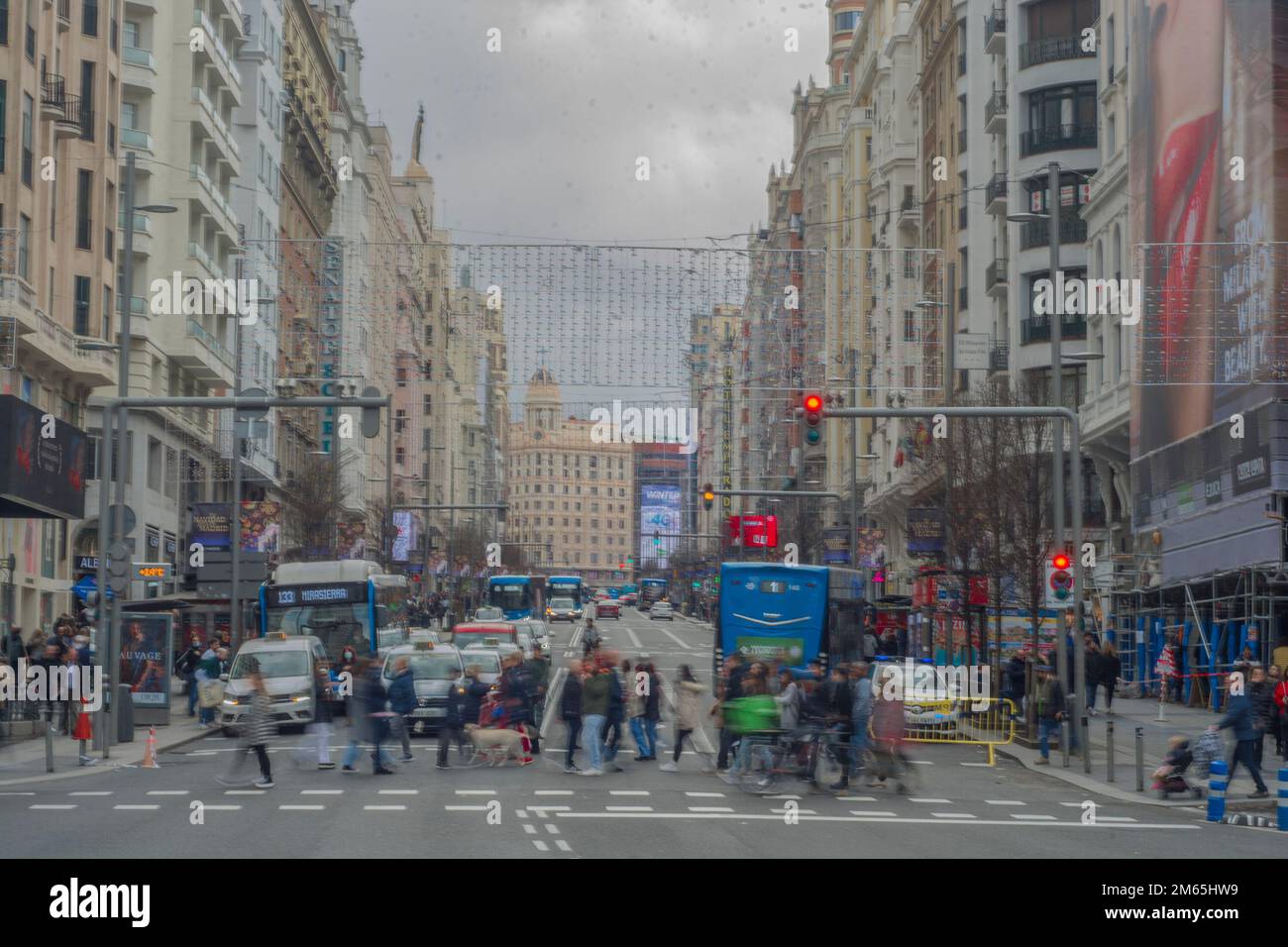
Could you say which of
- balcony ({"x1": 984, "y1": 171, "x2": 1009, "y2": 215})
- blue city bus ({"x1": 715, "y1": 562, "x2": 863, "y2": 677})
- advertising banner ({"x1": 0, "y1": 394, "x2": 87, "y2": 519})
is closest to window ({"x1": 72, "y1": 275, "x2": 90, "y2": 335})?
advertising banner ({"x1": 0, "y1": 394, "x2": 87, "y2": 519})

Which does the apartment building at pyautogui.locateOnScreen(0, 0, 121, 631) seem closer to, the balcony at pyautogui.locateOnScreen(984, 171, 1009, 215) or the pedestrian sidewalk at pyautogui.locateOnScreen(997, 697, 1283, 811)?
the pedestrian sidewalk at pyautogui.locateOnScreen(997, 697, 1283, 811)

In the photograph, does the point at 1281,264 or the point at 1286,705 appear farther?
the point at 1281,264

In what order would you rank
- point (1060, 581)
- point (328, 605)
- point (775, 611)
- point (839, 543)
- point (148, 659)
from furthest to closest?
point (839, 543), point (328, 605), point (775, 611), point (148, 659), point (1060, 581)

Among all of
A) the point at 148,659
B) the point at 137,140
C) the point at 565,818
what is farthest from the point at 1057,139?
the point at 565,818

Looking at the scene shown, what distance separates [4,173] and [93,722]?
57.3 ft

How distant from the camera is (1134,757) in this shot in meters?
30.4

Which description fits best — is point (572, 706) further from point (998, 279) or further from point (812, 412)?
point (998, 279)

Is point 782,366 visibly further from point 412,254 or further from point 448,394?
point 448,394

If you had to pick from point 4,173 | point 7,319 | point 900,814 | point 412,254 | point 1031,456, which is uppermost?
point 412,254

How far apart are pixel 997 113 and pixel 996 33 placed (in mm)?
2918

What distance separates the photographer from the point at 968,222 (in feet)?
215

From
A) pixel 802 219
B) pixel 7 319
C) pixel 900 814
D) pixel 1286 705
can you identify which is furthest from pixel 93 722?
pixel 802 219

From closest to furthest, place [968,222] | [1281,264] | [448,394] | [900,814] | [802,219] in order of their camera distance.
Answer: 1. [900,814]
2. [1281,264]
3. [968,222]
4. [802,219]
5. [448,394]

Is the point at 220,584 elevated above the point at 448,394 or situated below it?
below
